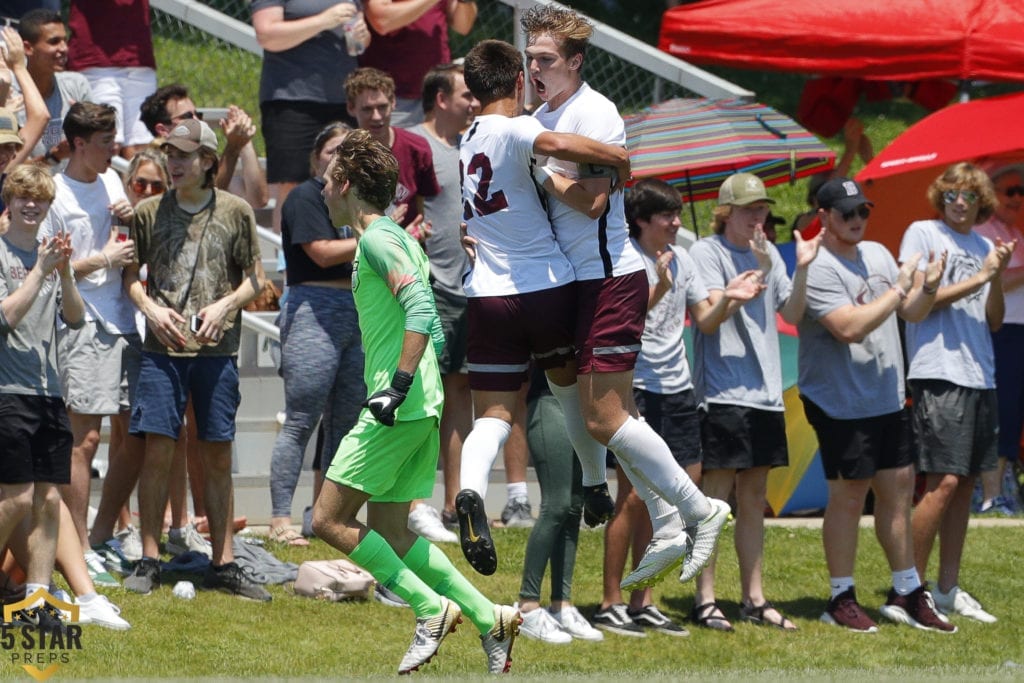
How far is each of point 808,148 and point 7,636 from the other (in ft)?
20.5

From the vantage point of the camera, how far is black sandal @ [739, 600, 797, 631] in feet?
28.7

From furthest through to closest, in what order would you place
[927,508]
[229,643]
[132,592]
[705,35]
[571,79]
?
[705,35] < [927,508] < [132,592] < [229,643] < [571,79]

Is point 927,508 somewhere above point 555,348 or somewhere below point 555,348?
below

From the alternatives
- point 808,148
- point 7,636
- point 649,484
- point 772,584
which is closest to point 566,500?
point 649,484

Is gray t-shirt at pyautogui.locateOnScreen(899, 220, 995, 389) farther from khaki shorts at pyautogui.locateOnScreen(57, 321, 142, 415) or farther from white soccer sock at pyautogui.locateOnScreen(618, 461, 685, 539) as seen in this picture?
khaki shorts at pyautogui.locateOnScreen(57, 321, 142, 415)

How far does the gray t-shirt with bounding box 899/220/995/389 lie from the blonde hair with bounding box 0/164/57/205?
15.1 ft

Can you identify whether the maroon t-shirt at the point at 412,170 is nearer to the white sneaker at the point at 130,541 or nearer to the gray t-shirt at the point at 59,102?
the gray t-shirt at the point at 59,102

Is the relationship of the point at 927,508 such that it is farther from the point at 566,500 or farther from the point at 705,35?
the point at 705,35

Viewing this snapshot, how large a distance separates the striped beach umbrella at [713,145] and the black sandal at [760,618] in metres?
2.86

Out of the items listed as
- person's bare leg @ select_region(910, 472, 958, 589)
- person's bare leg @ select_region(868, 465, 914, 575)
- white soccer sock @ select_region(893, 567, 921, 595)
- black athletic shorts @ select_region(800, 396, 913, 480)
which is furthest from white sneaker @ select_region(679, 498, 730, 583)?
person's bare leg @ select_region(910, 472, 958, 589)

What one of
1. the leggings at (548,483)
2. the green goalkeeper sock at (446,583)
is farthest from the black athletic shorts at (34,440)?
the leggings at (548,483)

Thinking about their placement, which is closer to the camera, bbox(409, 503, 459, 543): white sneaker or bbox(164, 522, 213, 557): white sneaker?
bbox(164, 522, 213, 557): white sneaker

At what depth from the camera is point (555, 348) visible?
6828 mm

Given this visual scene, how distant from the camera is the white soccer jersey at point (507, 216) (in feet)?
21.6
